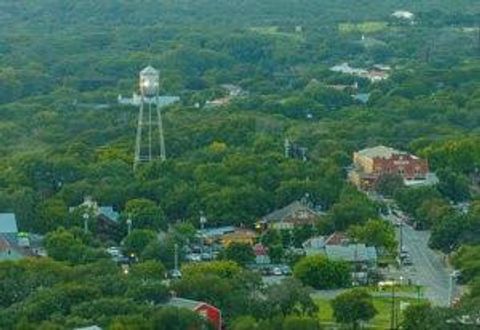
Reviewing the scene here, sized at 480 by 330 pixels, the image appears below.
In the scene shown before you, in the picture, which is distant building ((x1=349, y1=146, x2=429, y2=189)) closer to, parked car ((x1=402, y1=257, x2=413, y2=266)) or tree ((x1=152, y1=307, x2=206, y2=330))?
parked car ((x1=402, y1=257, x2=413, y2=266))

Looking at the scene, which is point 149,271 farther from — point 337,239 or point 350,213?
point 350,213

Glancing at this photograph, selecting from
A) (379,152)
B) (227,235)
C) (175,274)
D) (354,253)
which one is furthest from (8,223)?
(379,152)

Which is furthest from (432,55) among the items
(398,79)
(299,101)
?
(299,101)

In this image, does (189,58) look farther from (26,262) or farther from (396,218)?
(26,262)

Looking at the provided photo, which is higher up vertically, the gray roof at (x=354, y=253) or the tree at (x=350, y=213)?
the gray roof at (x=354, y=253)

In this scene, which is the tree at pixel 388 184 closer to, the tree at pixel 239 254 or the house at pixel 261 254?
the house at pixel 261 254

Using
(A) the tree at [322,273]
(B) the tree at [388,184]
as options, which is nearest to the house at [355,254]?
(A) the tree at [322,273]

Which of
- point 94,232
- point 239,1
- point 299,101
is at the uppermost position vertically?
point 94,232
